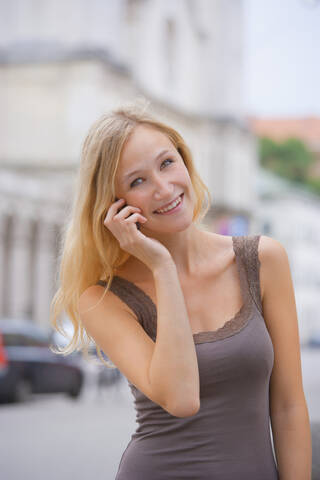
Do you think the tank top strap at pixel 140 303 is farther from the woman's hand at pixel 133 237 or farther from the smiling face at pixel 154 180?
the smiling face at pixel 154 180

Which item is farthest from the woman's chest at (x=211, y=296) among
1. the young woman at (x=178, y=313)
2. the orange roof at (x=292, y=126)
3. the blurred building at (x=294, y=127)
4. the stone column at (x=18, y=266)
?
the orange roof at (x=292, y=126)

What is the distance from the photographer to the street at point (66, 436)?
9.61 metres

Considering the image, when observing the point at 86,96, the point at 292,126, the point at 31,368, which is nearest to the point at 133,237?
the point at 31,368

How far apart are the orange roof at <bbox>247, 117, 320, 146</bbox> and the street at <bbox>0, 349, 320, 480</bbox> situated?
9061 centimetres

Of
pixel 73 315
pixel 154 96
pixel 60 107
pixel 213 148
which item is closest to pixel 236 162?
pixel 213 148

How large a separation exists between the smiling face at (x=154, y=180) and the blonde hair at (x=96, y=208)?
0.11ft

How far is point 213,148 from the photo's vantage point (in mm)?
61219

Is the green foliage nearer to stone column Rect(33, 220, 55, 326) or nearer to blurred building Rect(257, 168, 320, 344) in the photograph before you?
blurred building Rect(257, 168, 320, 344)

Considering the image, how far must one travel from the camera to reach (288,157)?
302ft

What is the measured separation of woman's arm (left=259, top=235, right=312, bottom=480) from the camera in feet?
9.19

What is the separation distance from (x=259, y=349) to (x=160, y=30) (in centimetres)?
5666

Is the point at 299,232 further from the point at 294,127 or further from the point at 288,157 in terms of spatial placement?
the point at 294,127

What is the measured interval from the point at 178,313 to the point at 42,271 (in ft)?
129

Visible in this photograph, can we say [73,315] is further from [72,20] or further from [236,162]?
[236,162]
